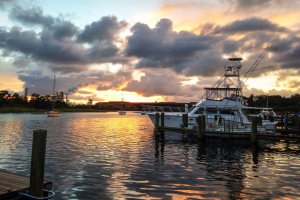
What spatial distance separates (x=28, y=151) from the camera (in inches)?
1024

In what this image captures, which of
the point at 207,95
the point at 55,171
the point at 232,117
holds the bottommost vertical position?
the point at 55,171

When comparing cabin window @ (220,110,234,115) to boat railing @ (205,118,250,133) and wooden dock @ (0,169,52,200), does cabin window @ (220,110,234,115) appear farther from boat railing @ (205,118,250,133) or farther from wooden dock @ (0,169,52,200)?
wooden dock @ (0,169,52,200)

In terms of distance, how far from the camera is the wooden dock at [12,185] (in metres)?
9.97

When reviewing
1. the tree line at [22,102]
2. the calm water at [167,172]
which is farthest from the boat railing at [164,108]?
the tree line at [22,102]

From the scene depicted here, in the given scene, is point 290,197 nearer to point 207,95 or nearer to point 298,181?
point 298,181

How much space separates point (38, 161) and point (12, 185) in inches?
61.1

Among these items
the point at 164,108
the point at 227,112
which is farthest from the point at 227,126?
the point at 164,108

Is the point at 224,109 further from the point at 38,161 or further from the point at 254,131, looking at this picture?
the point at 38,161

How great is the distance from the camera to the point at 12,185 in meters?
10.6

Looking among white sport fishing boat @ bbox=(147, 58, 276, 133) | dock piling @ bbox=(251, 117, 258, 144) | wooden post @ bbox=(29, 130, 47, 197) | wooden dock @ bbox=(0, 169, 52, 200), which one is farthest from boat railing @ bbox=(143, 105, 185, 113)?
wooden post @ bbox=(29, 130, 47, 197)

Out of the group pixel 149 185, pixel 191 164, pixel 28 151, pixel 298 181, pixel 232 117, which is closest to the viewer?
pixel 149 185

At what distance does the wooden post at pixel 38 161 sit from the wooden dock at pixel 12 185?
0.51 m

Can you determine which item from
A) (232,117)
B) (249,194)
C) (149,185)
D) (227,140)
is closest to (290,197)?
(249,194)

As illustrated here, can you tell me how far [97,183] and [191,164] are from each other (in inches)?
293
